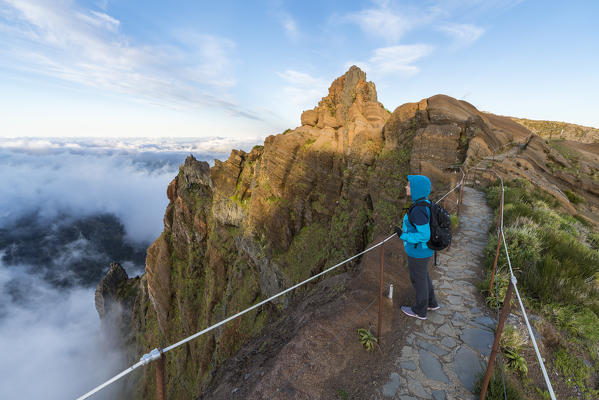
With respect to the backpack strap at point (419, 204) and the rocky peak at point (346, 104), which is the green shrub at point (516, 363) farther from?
the rocky peak at point (346, 104)

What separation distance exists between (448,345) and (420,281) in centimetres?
115

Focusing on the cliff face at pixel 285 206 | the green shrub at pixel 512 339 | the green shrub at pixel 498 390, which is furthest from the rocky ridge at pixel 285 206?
the green shrub at pixel 498 390

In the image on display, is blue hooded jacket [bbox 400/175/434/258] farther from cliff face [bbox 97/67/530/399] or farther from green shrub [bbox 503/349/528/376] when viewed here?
cliff face [bbox 97/67/530/399]

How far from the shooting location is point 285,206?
995 inches

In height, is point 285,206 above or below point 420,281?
below

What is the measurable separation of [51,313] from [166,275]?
157m

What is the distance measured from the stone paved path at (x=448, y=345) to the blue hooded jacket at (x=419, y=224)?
5.21ft

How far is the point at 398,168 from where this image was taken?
49.5 feet

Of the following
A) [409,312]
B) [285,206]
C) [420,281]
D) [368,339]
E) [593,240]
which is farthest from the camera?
[285,206]

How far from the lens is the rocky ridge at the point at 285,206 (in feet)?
49.9

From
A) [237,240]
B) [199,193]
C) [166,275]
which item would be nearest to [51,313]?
[166,275]

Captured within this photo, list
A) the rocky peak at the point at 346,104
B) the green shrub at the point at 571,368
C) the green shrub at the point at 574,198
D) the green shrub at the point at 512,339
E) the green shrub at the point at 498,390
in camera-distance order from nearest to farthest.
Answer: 1. the green shrub at the point at 498,390
2. the green shrub at the point at 571,368
3. the green shrub at the point at 512,339
4. the green shrub at the point at 574,198
5. the rocky peak at the point at 346,104

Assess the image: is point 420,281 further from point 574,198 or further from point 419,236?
point 574,198

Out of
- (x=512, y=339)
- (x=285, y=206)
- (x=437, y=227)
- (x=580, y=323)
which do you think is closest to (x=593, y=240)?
(x=580, y=323)
